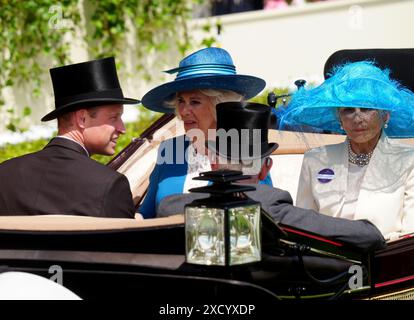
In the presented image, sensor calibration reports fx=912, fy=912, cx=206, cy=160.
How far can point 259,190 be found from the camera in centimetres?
301

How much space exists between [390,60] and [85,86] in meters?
1.61

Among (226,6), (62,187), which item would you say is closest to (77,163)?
(62,187)

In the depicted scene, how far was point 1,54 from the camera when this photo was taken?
9.19 meters

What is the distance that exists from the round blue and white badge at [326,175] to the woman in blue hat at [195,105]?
1.63 feet

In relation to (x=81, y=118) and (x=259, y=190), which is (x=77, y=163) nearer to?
(x=81, y=118)

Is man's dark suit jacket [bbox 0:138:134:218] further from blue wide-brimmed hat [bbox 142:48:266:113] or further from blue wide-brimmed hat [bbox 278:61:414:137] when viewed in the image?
blue wide-brimmed hat [bbox 278:61:414:137]

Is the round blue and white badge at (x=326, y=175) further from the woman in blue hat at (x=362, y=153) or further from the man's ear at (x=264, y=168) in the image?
the man's ear at (x=264, y=168)

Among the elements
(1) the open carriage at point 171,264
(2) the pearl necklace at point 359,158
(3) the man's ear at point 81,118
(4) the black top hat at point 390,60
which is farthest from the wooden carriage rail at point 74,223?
(4) the black top hat at point 390,60

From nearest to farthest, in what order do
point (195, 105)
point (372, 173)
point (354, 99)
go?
1. point (354, 99)
2. point (372, 173)
3. point (195, 105)

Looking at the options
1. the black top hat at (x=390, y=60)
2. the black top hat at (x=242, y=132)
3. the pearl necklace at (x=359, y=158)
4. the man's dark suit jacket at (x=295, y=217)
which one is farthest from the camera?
the black top hat at (x=390, y=60)

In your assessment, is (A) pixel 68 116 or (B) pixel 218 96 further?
(B) pixel 218 96

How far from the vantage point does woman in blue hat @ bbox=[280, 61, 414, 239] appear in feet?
12.1

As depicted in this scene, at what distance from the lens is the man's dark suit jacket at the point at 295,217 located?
9.83ft

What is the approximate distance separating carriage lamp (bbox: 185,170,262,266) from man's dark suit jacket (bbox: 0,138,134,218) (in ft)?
2.64
